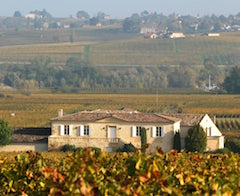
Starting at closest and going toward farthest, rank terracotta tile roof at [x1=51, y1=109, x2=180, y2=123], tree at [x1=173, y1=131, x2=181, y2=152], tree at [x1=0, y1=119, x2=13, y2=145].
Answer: tree at [x1=173, y1=131, x2=181, y2=152], tree at [x1=0, y1=119, x2=13, y2=145], terracotta tile roof at [x1=51, y1=109, x2=180, y2=123]

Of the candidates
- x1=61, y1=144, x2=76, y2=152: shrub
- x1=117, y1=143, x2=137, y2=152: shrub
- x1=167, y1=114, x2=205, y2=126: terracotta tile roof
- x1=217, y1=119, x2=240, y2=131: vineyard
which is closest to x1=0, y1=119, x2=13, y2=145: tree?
x1=61, y1=144, x2=76, y2=152: shrub

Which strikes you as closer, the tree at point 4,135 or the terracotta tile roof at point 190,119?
the tree at point 4,135

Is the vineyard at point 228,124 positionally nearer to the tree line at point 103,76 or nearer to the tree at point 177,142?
the tree at point 177,142

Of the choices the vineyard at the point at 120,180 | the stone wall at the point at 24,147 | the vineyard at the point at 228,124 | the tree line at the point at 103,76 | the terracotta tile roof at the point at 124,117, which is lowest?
the tree line at the point at 103,76

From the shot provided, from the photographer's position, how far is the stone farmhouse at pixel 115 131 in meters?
47.2

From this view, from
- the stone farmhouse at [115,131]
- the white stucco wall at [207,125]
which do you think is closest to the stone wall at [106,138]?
the stone farmhouse at [115,131]

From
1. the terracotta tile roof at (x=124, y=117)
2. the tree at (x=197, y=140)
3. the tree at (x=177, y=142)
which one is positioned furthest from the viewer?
the terracotta tile roof at (x=124, y=117)

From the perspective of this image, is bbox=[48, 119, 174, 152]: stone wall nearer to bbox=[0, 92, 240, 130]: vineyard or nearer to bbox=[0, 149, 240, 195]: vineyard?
bbox=[0, 92, 240, 130]: vineyard

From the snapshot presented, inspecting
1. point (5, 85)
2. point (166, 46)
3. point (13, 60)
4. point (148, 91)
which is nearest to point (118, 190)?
point (148, 91)

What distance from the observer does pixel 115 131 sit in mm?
48188

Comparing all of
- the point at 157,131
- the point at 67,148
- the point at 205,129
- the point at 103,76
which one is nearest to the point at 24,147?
the point at 67,148

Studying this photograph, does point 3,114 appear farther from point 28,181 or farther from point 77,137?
point 28,181

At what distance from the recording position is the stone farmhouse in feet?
155

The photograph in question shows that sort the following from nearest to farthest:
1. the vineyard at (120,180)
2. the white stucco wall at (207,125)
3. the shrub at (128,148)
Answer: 1. the vineyard at (120,180)
2. the shrub at (128,148)
3. the white stucco wall at (207,125)
